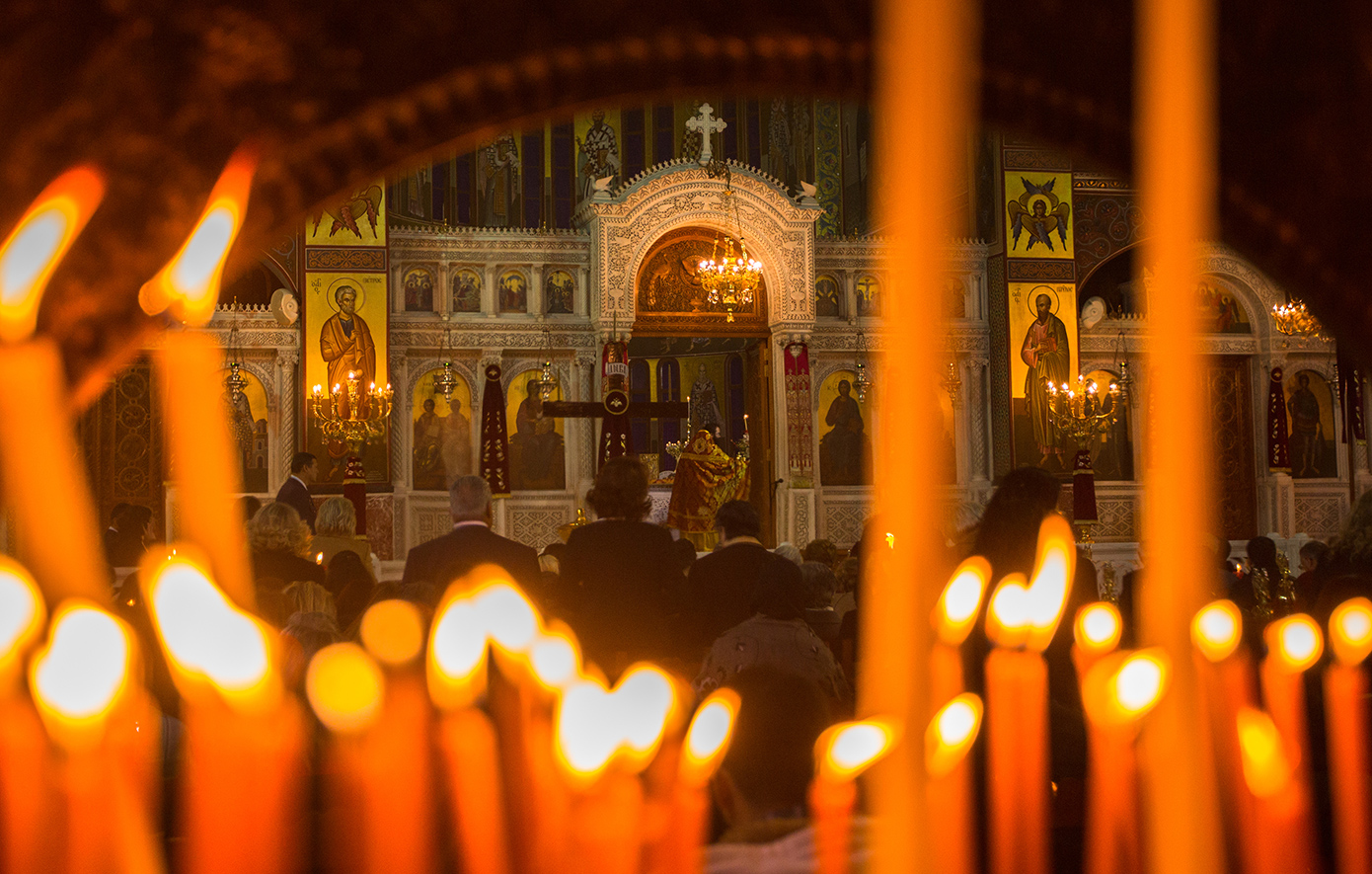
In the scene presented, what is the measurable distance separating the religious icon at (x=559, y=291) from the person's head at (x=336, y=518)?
9.05 metres

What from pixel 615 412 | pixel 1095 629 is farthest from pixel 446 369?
pixel 1095 629

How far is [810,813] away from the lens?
2.23 metres

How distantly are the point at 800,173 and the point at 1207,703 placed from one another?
1666cm

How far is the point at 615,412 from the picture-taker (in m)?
12.9

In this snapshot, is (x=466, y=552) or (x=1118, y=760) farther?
(x=466, y=552)

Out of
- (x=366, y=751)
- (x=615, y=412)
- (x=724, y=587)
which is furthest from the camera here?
(x=615, y=412)

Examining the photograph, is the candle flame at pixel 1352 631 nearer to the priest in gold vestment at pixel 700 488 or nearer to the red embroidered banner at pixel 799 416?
the priest in gold vestment at pixel 700 488

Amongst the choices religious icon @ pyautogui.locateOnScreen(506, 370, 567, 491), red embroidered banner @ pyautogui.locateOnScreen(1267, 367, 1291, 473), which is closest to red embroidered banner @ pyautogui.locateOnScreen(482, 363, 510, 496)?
religious icon @ pyautogui.locateOnScreen(506, 370, 567, 491)

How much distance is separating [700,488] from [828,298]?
3915 millimetres

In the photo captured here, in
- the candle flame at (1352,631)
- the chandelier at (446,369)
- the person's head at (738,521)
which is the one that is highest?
the chandelier at (446,369)

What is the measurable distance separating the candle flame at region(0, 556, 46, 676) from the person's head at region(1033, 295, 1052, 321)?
1444 centimetres

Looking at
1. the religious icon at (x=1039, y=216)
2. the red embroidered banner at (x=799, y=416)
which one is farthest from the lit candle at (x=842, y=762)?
the religious icon at (x=1039, y=216)

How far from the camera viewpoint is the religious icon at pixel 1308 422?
1603 cm

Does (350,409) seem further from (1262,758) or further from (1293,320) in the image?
(1262,758)
